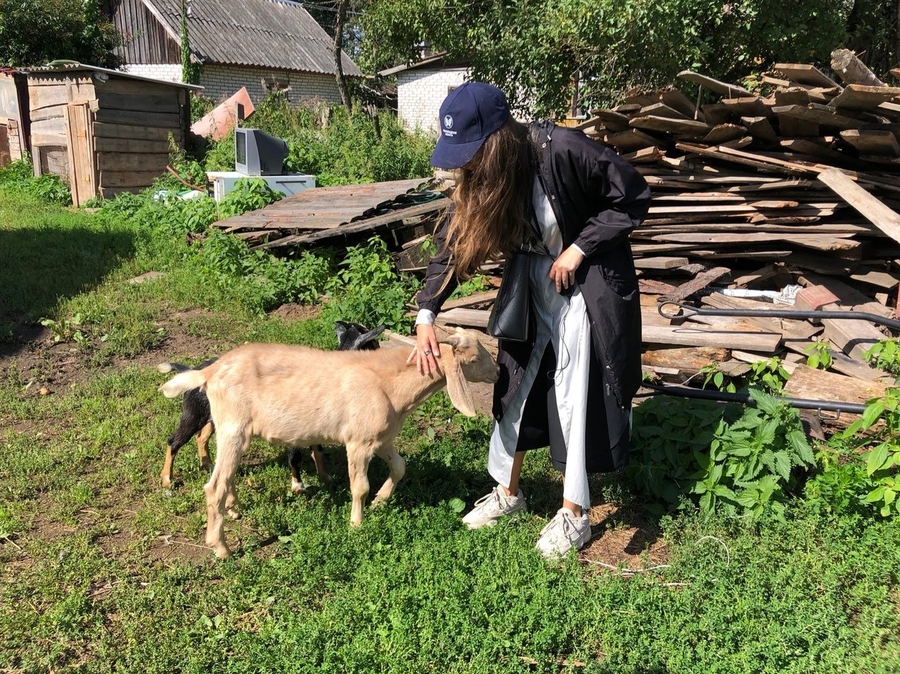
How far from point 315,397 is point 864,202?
17.2 feet

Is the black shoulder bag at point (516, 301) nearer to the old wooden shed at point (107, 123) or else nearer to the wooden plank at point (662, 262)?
the wooden plank at point (662, 262)

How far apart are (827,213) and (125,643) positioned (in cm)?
687

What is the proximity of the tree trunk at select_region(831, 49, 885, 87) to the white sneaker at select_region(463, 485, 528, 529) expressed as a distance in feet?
16.8

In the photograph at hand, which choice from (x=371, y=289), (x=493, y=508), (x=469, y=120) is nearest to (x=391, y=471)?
(x=493, y=508)

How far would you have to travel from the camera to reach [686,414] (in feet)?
15.6

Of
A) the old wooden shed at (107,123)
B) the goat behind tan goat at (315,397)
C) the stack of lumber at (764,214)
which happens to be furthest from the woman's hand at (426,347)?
the old wooden shed at (107,123)

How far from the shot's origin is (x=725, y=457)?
14.3ft

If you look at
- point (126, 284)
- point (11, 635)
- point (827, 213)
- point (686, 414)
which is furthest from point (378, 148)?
point (11, 635)

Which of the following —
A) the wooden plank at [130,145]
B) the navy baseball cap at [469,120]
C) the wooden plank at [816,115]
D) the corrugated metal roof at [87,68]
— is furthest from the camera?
the wooden plank at [130,145]

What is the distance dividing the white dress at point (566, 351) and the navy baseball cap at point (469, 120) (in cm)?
52

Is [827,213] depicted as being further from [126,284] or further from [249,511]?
[126,284]

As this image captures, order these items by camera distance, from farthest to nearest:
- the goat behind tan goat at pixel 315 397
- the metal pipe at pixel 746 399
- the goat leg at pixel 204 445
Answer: the goat leg at pixel 204 445 → the metal pipe at pixel 746 399 → the goat behind tan goat at pixel 315 397

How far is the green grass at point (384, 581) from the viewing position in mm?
3271

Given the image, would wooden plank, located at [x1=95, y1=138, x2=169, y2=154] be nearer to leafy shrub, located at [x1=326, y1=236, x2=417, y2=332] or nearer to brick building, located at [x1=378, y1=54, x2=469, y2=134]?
leafy shrub, located at [x1=326, y1=236, x2=417, y2=332]
